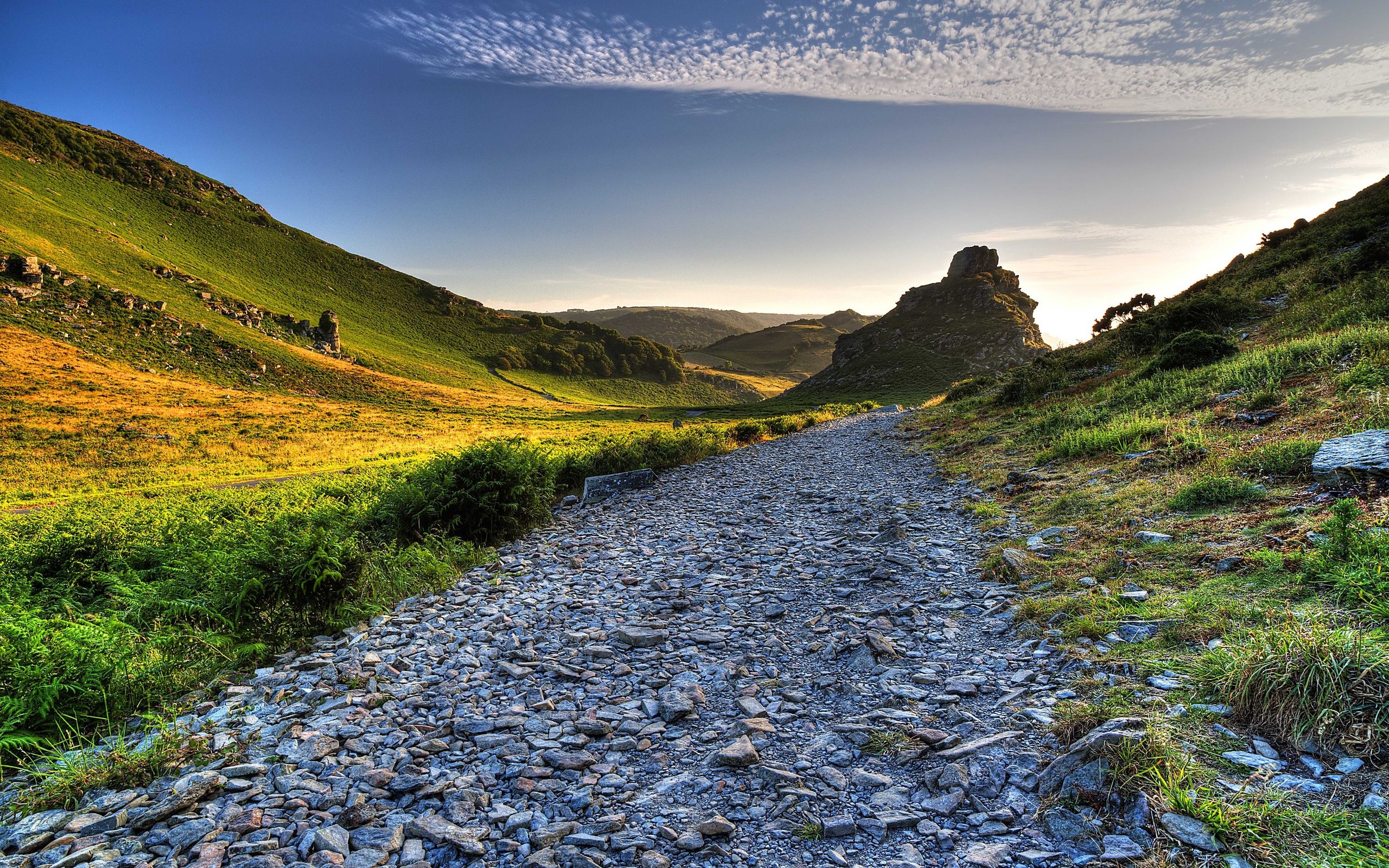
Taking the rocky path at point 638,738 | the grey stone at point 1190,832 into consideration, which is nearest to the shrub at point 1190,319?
the rocky path at point 638,738

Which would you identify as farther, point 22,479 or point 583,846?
point 22,479

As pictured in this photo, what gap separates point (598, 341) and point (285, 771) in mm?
192159

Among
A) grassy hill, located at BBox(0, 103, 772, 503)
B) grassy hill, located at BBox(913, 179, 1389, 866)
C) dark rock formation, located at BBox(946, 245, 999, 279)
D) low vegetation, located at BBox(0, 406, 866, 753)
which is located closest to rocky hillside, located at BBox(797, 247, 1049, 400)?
dark rock formation, located at BBox(946, 245, 999, 279)

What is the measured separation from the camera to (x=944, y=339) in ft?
481

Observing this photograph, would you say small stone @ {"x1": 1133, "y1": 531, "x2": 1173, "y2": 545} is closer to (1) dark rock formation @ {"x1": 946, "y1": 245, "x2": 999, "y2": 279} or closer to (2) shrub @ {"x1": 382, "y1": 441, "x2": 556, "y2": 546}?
(2) shrub @ {"x1": 382, "y1": 441, "x2": 556, "y2": 546}

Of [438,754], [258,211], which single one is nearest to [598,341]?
[258,211]

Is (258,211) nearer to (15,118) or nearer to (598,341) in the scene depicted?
(15,118)

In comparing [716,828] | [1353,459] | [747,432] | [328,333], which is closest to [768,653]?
[716,828]

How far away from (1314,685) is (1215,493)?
6008 mm

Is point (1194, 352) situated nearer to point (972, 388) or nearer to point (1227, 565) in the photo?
point (1227, 565)

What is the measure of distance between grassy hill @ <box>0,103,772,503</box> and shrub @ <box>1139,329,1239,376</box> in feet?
152

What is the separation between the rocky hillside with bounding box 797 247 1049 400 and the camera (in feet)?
425

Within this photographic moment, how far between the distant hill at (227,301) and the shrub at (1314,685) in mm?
104469

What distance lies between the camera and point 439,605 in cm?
934
